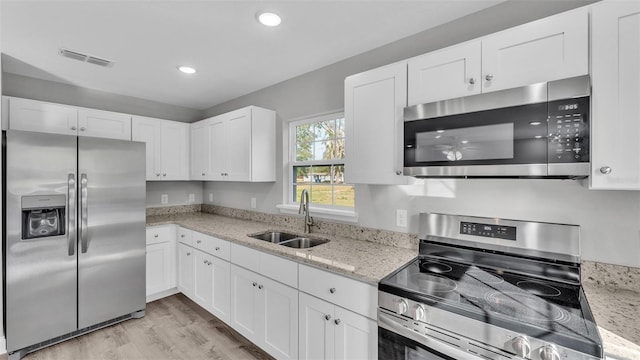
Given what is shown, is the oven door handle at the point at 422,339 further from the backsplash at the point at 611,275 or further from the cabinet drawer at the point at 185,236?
the cabinet drawer at the point at 185,236

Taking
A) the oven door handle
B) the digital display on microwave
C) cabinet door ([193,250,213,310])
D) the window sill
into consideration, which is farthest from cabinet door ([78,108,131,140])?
the oven door handle

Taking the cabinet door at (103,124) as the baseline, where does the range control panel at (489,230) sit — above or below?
below

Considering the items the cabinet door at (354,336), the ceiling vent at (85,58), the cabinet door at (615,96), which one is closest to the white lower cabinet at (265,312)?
the cabinet door at (354,336)

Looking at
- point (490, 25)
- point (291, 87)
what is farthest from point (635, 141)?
point (291, 87)

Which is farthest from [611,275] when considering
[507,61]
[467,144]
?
[507,61]

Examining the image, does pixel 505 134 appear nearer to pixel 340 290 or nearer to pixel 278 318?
pixel 340 290

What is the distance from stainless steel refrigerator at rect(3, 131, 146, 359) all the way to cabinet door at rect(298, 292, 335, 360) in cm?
194

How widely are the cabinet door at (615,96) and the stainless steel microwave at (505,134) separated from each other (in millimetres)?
43

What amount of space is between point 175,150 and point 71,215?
1437 millimetres

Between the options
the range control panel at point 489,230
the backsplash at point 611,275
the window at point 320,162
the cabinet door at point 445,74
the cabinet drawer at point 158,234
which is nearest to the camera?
the backsplash at point 611,275

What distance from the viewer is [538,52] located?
130 cm

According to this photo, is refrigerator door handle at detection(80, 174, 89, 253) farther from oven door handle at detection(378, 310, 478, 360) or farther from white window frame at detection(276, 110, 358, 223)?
oven door handle at detection(378, 310, 478, 360)

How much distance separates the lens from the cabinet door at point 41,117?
8.34 ft

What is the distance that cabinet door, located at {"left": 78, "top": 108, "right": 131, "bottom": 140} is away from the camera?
2.94 m
